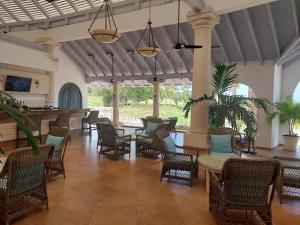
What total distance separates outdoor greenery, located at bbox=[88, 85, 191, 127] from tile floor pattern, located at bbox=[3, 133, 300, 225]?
9.11 meters

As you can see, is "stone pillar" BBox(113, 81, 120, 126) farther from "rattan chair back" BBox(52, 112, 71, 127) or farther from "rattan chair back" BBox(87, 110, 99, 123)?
"rattan chair back" BBox(52, 112, 71, 127)

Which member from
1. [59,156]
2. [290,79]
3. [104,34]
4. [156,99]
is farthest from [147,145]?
[290,79]

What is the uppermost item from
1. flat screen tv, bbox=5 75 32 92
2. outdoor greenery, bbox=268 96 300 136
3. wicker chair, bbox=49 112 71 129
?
flat screen tv, bbox=5 75 32 92

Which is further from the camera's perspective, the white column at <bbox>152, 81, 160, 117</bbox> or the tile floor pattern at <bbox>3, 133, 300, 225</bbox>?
the white column at <bbox>152, 81, 160, 117</bbox>

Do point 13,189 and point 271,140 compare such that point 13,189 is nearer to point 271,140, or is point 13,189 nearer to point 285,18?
point 285,18

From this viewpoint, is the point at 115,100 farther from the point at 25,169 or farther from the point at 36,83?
the point at 25,169

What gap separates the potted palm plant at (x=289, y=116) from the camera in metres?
8.96

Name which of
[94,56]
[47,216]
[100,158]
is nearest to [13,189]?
[47,216]

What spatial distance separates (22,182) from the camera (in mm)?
2988

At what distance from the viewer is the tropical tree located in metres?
5.56

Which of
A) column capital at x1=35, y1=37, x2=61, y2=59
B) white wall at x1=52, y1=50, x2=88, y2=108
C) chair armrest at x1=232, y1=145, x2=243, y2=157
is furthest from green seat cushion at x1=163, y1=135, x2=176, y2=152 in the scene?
white wall at x1=52, y1=50, x2=88, y2=108

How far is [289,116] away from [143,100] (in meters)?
8.87

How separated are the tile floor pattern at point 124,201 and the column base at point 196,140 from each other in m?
1.15

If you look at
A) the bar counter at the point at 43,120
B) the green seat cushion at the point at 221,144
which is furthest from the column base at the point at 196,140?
the bar counter at the point at 43,120
